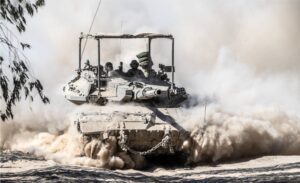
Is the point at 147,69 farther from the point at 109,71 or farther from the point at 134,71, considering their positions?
the point at 109,71

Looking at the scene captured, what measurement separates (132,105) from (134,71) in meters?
1.24

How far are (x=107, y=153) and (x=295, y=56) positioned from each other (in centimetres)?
1519

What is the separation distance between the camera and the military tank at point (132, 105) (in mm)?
16219

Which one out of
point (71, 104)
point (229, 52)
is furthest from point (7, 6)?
point (229, 52)

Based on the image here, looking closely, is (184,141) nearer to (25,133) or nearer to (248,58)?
(25,133)

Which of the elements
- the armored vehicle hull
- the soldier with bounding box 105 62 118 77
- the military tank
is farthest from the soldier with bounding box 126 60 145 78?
the armored vehicle hull

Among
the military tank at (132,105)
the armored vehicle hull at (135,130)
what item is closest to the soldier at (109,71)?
the military tank at (132,105)

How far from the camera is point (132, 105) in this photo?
56.9 feet

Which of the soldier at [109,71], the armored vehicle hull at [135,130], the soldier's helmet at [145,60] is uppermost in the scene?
the soldier's helmet at [145,60]

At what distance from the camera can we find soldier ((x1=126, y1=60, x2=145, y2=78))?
18.2 m

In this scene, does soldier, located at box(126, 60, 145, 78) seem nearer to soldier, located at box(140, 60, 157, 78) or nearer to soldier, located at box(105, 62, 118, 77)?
soldier, located at box(140, 60, 157, 78)

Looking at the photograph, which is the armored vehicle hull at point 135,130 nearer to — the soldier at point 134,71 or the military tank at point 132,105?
the military tank at point 132,105

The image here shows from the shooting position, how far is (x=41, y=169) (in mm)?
15102

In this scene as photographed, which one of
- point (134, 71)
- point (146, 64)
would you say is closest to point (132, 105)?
point (134, 71)
